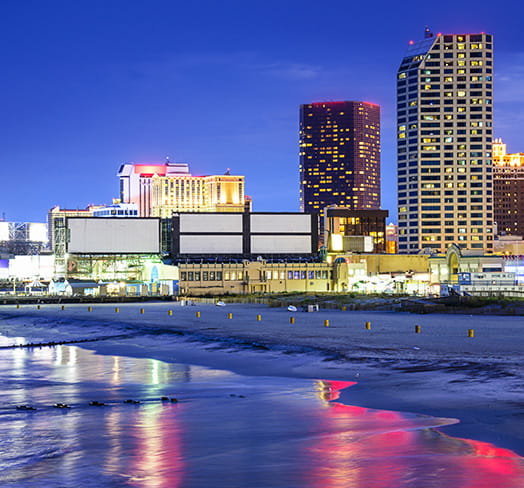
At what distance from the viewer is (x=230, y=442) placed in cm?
2656

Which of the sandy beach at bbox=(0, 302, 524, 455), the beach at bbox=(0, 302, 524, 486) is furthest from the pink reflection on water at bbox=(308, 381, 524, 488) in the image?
the sandy beach at bbox=(0, 302, 524, 455)

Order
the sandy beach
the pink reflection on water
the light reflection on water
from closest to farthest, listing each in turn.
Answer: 1. the pink reflection on water
2. the light reflection on water
3. the sandy beach

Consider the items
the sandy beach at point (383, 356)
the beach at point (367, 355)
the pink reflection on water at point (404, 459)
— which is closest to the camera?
the pink reflection on water at point (404, 459)

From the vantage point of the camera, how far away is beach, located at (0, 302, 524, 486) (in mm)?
31312

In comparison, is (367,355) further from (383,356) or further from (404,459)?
(404,459)

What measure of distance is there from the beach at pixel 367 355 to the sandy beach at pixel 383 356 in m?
0.06

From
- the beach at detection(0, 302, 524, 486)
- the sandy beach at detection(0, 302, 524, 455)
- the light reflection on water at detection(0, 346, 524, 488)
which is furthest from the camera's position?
the sandy beach at detection(0, 302, 524, 455)

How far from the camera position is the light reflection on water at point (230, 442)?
72.6ft

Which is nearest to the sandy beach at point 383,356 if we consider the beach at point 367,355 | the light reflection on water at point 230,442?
the beach at point 367,355

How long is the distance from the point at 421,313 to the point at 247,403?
82.3 m

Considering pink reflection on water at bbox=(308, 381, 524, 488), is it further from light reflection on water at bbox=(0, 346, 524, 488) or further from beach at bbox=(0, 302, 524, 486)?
beach at bbox=(0, 302, 524, 486)

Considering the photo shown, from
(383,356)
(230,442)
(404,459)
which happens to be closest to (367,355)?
(383,356)

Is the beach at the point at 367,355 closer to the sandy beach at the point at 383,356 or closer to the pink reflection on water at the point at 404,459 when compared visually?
the sandy beach at the point at 383,356

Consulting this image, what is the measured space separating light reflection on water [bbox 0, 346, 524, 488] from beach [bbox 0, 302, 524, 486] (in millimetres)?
1421
